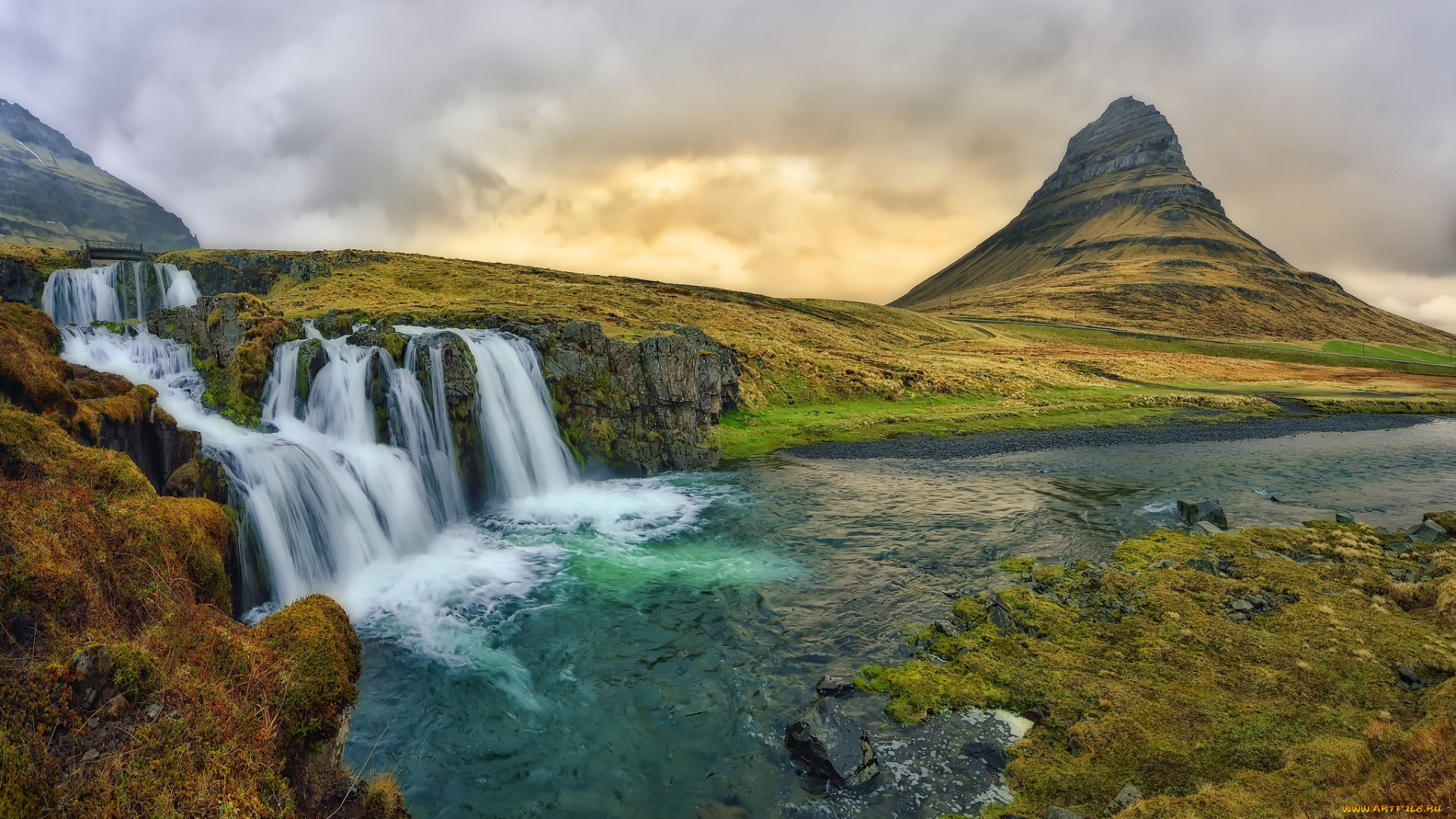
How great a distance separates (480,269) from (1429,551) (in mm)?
104861

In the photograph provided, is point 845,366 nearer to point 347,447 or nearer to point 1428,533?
point 1428,533

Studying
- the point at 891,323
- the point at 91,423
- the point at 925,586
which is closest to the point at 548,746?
the point at 925,586

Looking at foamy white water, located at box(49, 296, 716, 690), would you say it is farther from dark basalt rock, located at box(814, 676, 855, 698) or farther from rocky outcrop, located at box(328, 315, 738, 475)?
dark basalt rock, located at box(814, 676, 855, 698)

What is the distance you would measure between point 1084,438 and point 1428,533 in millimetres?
28151

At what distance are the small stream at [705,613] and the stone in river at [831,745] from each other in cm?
36

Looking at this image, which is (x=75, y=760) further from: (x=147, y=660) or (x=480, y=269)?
(x=480, y=269)

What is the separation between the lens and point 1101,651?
43.8 ft

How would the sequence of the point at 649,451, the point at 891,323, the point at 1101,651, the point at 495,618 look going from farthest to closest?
the point at 891,323 < the point at 649,451 < the point at 495,618 < the point at 1101,651

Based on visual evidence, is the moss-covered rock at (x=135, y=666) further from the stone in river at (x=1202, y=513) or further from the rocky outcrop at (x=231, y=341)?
the stone in river at (x=1202, y=513)

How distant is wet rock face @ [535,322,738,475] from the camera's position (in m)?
36.6

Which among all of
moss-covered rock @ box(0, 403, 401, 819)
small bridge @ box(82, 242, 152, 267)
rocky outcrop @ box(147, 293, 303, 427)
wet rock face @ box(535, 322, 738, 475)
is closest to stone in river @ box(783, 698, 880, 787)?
moss-covered rock @ box(0, 403, 401, 819)

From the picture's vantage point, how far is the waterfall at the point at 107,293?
1674 inches

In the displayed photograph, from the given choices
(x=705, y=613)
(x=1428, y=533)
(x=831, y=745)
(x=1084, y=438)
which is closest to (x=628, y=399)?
(x=705, y=613)

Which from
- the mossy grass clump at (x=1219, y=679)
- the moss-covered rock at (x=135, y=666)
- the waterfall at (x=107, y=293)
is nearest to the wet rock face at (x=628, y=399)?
the mossy grass clump at (x=1219, y=679)
